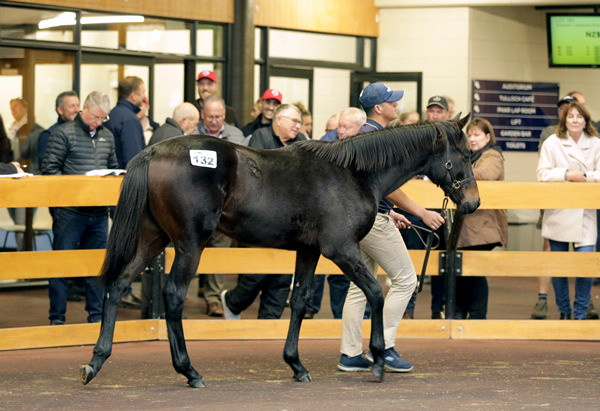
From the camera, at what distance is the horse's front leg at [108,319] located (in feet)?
20.4

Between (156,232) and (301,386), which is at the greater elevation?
(156,232)

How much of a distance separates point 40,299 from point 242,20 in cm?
509

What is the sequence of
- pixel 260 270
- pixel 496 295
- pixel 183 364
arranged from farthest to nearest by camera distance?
pixel 496 295, pixel 260 270, pixel 183 364

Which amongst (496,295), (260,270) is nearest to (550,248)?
(496,295)

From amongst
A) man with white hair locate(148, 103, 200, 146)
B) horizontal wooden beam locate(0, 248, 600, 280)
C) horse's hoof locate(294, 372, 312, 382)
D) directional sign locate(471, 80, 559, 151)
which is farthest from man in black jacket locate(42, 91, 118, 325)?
directional sign locate(471, 80, 559, 151)

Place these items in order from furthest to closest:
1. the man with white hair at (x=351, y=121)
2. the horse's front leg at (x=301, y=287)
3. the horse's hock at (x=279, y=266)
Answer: the man with white hair at (x=351, y=121) → the horse's hock at (x=279, y=266) → the horse's front leg at (x=301, y=287)

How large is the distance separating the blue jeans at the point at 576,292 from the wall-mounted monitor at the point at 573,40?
6.44 metres

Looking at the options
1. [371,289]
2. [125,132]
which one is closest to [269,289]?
[125,132]

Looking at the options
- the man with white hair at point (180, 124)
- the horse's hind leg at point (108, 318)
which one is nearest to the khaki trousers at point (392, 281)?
the horse's hind leg at point (108, 318)

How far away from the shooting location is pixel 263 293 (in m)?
8.80

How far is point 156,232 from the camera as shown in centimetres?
650

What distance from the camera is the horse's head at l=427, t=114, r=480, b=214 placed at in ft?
22.1

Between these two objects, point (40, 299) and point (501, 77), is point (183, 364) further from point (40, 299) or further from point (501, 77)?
point (501, 77)

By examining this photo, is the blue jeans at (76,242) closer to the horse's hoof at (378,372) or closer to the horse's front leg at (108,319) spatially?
the horse's front leg at (108,319)
